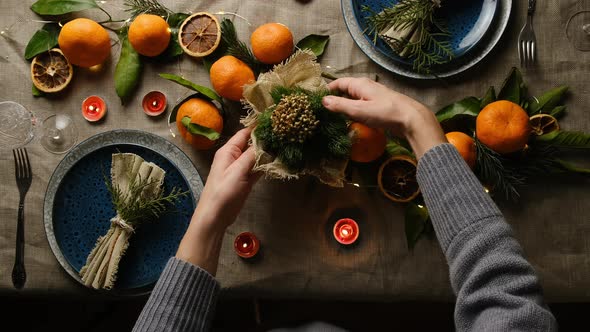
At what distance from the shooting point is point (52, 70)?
1.05 meters

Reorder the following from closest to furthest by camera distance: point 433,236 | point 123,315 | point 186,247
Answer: point 186,247 → point 433,236 → point 123,315

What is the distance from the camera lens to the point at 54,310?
5.01ft

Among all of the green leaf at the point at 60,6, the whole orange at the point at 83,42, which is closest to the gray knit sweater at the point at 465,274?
the whole orange at the point at 83,42

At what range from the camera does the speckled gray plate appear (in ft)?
3.37

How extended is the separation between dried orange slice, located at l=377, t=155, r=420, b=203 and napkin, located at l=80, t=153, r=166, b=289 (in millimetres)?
418

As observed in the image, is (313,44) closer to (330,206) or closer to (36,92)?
(330,206)

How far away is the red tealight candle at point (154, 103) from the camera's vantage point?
105 cm

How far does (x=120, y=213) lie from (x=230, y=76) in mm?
326

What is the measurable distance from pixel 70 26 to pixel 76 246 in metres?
0.42

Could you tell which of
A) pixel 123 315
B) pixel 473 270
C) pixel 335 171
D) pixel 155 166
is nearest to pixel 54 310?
pixel 123 315

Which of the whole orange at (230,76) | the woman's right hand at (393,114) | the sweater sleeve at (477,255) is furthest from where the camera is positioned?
the whole orange at (230,76)

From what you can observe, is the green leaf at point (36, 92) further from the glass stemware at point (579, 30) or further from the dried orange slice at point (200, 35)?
the glass stemware at point (579, 30)

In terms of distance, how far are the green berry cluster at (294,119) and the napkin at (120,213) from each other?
0.30 metres

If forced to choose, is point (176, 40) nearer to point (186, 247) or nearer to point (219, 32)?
point (219, 32)
